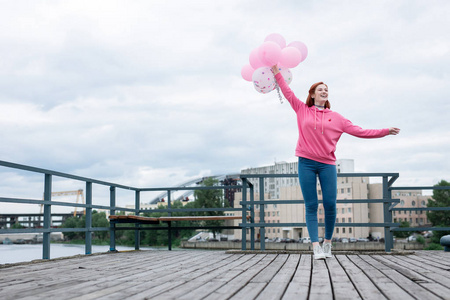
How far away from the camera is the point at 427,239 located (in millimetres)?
69125

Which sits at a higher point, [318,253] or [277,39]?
[277,39]

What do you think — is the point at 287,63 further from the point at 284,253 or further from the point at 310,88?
the point at 284,253

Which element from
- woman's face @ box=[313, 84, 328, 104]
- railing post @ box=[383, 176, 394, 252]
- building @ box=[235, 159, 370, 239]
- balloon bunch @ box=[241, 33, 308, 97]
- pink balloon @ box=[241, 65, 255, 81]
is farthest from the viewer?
building @ box=[235, 159, 370, 239]

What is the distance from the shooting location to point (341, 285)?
256 centimetres

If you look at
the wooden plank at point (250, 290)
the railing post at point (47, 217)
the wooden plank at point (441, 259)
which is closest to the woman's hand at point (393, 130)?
the wooden plank at point (441, 259)

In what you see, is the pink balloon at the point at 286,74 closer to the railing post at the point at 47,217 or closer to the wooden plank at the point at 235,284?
the wooden plank at the point at 235,284

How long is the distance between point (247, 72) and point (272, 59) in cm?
61

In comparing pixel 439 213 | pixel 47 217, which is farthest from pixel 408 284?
pixel 439 213

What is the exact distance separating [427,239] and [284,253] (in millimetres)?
71648

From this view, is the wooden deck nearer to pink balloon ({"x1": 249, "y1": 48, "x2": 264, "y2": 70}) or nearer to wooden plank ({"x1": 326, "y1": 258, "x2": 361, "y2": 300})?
wooden plank ({"x1": 326, "y1": 258, "x2": 361, "y2": 300})

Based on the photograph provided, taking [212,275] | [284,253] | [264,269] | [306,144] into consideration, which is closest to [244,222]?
[284,253]

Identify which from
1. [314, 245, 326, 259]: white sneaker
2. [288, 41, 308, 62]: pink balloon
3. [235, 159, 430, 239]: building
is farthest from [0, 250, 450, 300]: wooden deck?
[235, 159, 430, 239]: building

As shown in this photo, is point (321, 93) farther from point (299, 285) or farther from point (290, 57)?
point (299, 285)

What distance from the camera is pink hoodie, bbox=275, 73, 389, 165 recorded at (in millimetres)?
4238
